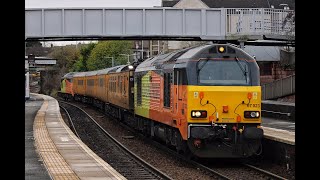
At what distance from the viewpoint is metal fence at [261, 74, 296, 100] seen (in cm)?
3653

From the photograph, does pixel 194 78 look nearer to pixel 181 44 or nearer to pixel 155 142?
pixel 155 142

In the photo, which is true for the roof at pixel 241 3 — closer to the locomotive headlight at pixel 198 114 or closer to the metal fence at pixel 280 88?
the metal fence at pixel 280 88

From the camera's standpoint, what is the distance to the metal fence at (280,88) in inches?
1438

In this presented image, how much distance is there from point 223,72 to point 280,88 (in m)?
26.2

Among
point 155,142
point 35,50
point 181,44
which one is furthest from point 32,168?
point 35,50

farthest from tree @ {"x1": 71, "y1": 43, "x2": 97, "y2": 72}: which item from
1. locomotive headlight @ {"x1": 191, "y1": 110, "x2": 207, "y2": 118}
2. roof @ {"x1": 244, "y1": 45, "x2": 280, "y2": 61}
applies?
locomotive headlight @ {"x1": 191, "y1": 110, "x2": 207, "y2": 118}

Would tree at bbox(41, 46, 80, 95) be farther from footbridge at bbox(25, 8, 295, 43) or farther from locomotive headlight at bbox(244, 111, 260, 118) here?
locomotive headlight at bbox(244, 111, 260, 118)

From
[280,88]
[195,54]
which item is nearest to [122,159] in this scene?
[195,54]

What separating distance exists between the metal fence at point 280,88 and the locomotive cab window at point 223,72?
23438mm

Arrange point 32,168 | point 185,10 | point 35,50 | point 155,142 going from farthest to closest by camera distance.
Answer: point 35,50
point 185,10
point 155,142
point 32,168

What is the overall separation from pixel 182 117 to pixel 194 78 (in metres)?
1.01

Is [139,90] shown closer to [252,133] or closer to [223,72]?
[223,72]

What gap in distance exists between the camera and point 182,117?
518 inches
